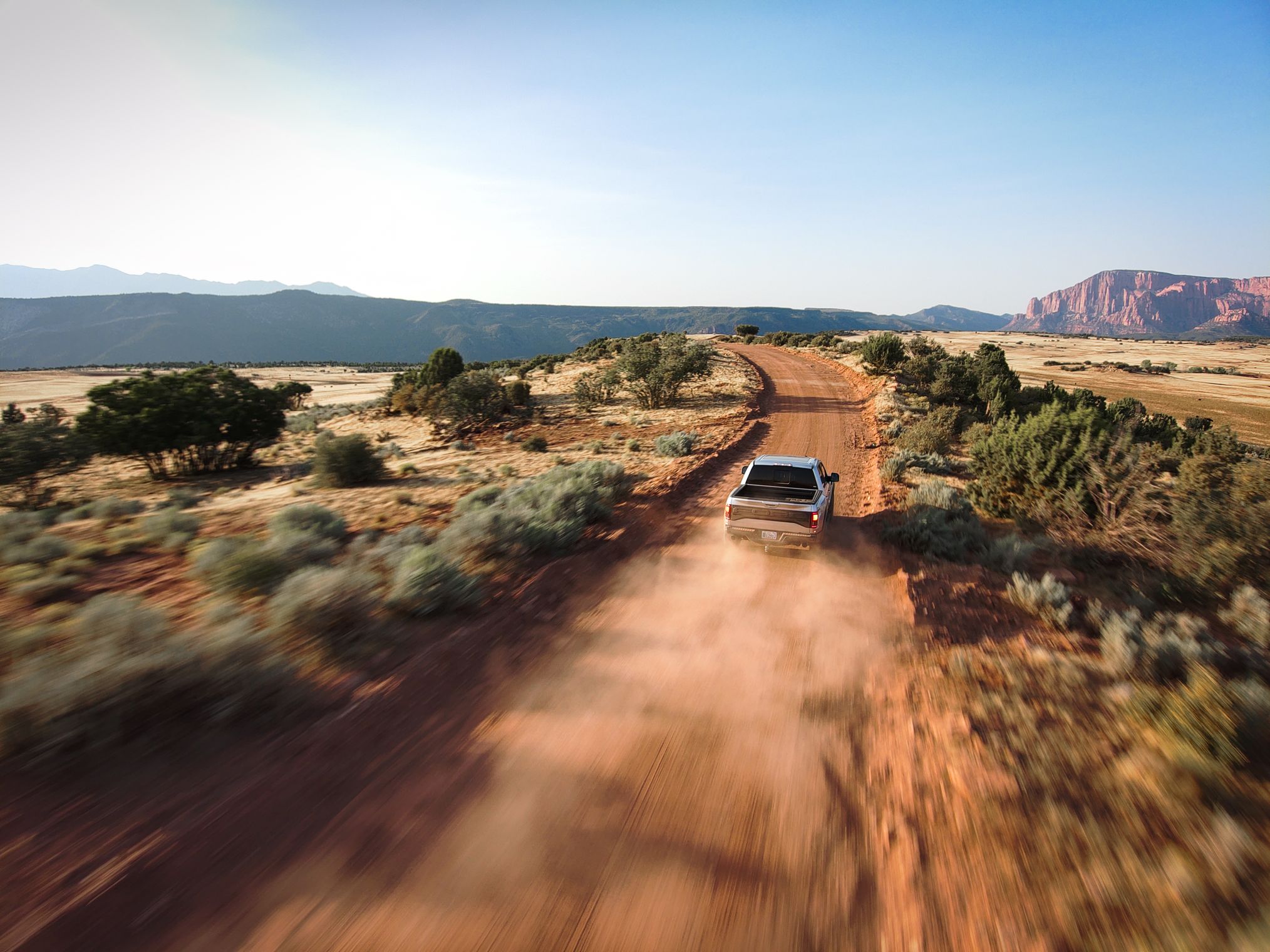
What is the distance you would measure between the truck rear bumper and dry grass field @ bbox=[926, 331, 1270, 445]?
1292 inches

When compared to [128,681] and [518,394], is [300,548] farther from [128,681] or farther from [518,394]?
[518,394]

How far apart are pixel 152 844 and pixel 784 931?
4.42 meters

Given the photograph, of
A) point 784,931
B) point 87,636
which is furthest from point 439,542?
point 784,931

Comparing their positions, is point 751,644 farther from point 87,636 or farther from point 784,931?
point 87,636

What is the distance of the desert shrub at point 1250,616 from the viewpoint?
6.81 meters

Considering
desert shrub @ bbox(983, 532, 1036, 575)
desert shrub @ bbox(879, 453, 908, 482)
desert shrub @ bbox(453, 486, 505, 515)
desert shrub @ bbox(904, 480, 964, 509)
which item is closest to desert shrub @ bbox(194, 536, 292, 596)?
desert shrub @ bbox(453, 486, 505, 515)

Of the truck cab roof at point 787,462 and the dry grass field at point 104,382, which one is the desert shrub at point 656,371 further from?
the dry grass field at point 104,382

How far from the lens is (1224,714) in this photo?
4.28m

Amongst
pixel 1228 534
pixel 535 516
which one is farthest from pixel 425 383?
pixel 1228 534

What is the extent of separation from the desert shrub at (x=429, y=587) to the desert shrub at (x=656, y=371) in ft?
73.2

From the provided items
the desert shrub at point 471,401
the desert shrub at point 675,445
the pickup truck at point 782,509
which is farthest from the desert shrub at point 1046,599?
the desert shrub at point 471,401

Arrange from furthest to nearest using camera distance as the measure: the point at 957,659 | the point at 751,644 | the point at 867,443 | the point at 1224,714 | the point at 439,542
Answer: the point at 867,443 → the point at 439,542 → the point at 751,644 → the point at 957,659 → the point at 1224,714

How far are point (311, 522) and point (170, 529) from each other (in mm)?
2774

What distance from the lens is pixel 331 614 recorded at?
645 cm
